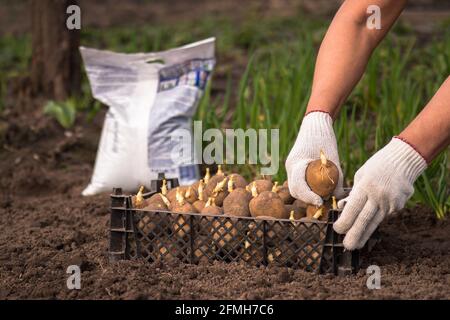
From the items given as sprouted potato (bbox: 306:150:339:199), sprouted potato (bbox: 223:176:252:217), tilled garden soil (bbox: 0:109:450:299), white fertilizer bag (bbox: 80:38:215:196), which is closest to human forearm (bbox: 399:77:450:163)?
sprouted potato (bbox: 306:150:339:199)

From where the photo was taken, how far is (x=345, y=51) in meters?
2.36

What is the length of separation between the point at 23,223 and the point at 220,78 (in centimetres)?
231

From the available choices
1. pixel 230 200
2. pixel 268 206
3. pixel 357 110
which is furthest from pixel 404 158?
pixel 357 110

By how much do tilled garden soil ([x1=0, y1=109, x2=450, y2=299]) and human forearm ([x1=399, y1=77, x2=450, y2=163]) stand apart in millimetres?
357

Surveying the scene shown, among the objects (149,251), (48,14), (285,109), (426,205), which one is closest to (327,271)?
(149,251)

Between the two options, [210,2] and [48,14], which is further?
[210,2]

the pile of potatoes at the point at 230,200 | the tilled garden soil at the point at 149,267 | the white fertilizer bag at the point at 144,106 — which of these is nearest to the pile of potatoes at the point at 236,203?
the pile of potatoes at the point at 230,200

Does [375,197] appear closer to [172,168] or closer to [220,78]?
[172,168]

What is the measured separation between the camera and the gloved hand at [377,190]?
2.06 m

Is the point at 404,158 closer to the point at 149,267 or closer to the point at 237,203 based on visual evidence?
the point at 237,203

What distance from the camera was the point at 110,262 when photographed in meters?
2.28

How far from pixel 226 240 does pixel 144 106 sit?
119 cm

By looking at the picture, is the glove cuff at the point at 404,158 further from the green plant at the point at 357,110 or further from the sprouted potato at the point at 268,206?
the green plant at the point at 357,110

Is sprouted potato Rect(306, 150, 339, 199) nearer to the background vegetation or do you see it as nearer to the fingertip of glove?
the fingertip of glove
